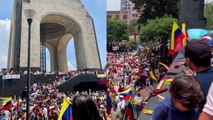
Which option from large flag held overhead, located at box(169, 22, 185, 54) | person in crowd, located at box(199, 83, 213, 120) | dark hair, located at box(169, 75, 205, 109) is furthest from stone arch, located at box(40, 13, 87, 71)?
person in crowd, located at box(199, 83, 213, 120)

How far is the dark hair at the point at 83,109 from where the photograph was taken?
11.3ft

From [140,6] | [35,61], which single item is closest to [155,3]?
[140,6]

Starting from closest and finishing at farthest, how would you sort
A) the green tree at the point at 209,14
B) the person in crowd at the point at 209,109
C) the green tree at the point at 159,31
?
1. the person in crowd at the point at 209,109
2. the green tree at the point at 159,31
3. the green tree at the point at 209,14

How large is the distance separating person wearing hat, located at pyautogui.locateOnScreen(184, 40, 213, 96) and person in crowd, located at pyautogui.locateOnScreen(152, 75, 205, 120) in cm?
49

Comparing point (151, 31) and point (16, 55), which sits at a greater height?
point (151, 31)

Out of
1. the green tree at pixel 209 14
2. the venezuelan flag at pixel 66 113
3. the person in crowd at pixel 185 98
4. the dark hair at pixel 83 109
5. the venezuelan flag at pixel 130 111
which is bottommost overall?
the venezuelan flag at pixel 130 111

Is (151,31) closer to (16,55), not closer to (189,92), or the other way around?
(16,55)

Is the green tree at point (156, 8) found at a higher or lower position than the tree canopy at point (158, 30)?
higher

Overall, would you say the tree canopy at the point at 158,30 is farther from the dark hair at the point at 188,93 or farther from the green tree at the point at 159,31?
the dark hair at the point at 188,93

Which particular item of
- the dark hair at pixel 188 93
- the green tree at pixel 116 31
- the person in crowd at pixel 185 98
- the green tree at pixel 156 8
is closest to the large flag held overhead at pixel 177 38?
the person in crowd at pixel 185 98

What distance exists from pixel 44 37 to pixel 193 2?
143 feet

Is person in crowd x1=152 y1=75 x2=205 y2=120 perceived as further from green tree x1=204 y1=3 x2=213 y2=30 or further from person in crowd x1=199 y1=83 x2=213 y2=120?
green tree x1=204 y1=3 x2=213 y2=30

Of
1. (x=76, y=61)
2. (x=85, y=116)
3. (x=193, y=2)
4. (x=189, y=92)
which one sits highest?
(x=193, y=2)

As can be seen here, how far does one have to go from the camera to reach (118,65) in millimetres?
42875
